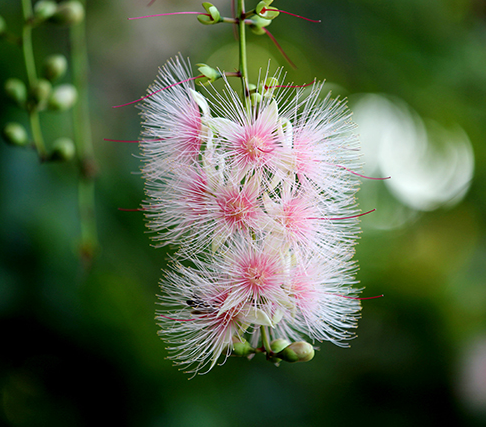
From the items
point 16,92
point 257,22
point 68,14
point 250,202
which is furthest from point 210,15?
point 16,92

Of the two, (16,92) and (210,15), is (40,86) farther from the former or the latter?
(210,15)

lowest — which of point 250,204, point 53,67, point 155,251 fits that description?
point 155,251

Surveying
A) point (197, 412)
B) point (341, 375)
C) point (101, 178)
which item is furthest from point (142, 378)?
point (341, 375)

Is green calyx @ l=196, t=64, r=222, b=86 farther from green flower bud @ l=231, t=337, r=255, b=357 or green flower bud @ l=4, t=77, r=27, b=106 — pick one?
green flower bud @ l=4, t=77, r=27, b=106

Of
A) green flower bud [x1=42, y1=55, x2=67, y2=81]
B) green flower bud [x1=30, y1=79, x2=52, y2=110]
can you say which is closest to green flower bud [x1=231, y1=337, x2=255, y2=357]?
green flower bud [x1=30, y1=79, x2=52, y2=110]

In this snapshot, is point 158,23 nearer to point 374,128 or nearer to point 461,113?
point 374,128

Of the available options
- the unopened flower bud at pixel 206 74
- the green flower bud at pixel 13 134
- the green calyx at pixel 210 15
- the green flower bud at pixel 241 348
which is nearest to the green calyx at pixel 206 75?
the unopened flower bud at pixel 206 74
